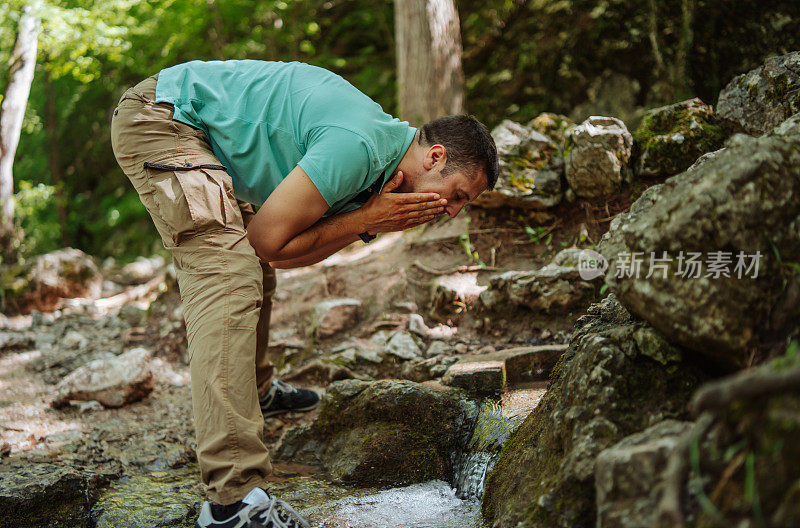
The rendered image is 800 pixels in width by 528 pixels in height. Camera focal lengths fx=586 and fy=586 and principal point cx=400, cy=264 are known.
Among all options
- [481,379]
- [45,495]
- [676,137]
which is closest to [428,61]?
[676,137]

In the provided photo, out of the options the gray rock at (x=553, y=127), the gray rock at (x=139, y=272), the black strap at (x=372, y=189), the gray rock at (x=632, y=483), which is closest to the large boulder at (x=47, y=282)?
the gray rock at (x=139, y=272)

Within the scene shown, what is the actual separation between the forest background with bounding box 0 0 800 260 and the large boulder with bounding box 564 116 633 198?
181cm

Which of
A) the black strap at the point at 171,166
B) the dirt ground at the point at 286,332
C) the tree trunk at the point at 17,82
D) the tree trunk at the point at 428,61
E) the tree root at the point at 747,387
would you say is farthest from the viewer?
the tree trunk at the point at 17,82

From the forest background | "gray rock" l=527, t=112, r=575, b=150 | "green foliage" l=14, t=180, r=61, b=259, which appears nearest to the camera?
"gray rock" l=527, t=112, r=575, b=150

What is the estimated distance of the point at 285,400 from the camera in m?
3.61

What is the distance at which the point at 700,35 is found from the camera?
586 cm

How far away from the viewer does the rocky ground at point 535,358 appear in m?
1.48

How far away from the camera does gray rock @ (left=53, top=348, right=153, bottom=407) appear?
4.10m

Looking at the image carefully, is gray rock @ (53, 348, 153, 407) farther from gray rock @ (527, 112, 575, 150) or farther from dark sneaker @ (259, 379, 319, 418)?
gray rock @ (527, 112, 575, 150)

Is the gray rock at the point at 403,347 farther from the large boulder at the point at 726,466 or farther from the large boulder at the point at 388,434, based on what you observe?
the large boulder at the point at 726,466

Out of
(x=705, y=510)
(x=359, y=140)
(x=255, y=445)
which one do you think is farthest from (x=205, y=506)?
(x=705, y=510)

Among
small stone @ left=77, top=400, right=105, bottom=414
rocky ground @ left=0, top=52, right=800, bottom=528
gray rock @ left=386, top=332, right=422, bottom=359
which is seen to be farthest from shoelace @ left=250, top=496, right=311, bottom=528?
small stone @ left=77, top=400, right=105, bottom=414

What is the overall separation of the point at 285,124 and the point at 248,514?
156cm

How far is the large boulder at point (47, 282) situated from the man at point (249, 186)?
19.5 ft
